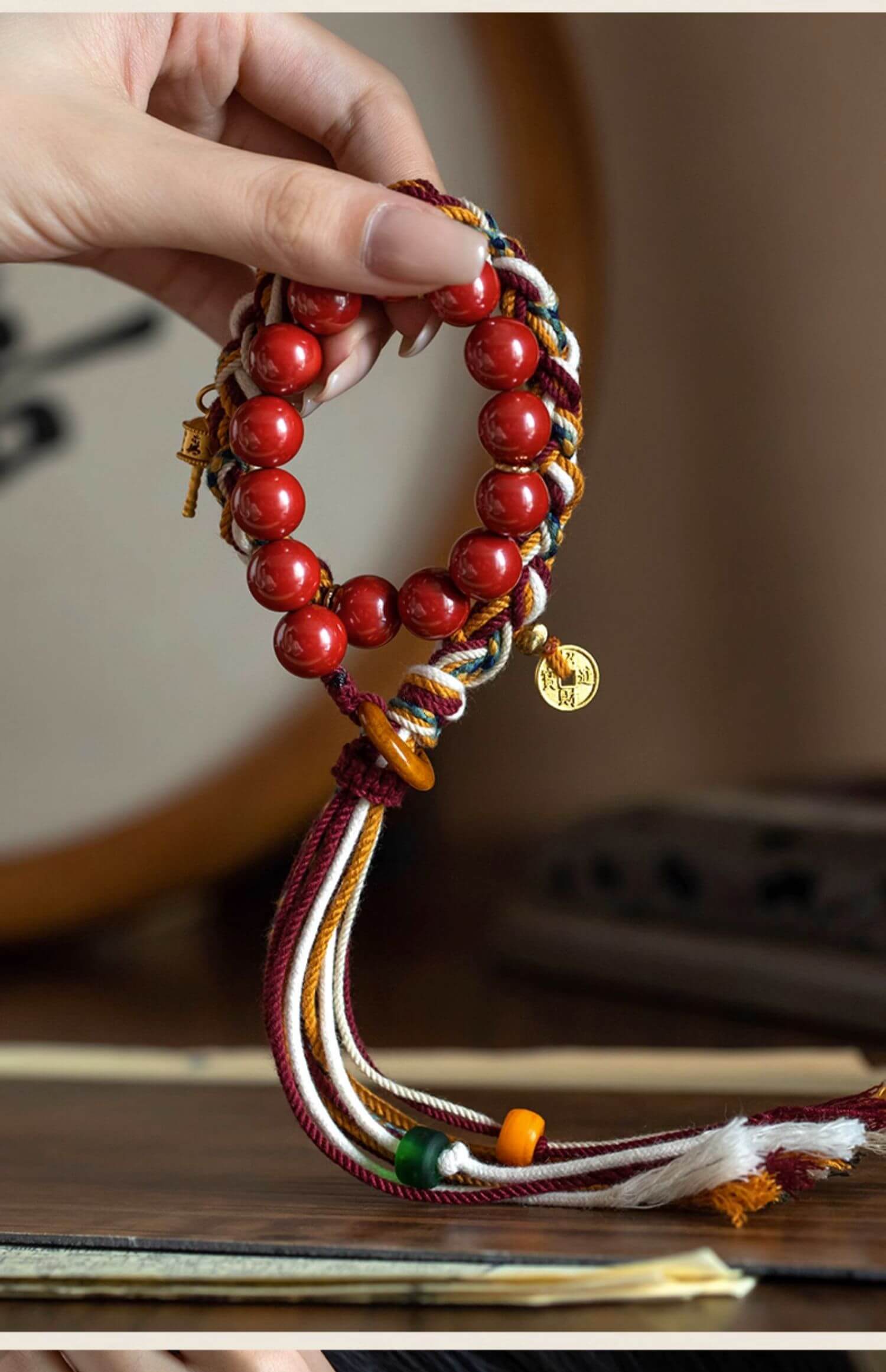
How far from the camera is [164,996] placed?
1.05 metres

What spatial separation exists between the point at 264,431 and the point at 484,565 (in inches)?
3.9

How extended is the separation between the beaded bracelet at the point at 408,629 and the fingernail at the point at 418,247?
1 cm

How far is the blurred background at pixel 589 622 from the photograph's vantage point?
0.96 metres

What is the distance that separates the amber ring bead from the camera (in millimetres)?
488

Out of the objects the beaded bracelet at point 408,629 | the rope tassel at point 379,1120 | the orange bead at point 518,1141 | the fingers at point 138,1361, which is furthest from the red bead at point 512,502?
the fingers at point 138,1361

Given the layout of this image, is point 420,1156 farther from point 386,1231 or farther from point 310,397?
point 310,397

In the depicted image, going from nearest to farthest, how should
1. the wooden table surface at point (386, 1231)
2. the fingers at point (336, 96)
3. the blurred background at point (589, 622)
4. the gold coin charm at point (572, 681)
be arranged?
the wooden table surface at point (386, 1231) → the gold coin charm at point (572, 681) → the fingers at point (336, 96) → the blurred background at point (589, 622)

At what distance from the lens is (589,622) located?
1006 millimetres

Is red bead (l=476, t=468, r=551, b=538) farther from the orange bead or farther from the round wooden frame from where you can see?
the round wooden frame

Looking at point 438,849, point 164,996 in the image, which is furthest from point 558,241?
point 164,996

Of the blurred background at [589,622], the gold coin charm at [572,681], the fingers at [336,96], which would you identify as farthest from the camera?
the blurred background at [589,622]

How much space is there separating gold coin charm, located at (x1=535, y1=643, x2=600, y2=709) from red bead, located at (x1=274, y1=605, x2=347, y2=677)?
3.4 inches

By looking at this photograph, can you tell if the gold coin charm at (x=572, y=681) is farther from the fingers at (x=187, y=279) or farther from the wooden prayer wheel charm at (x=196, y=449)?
the fingers at (x=187, y=279)

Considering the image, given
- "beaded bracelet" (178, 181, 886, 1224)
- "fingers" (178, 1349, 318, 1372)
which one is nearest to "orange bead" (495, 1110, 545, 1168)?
"beaded bracelet" (178, 181, 886, 1224)
